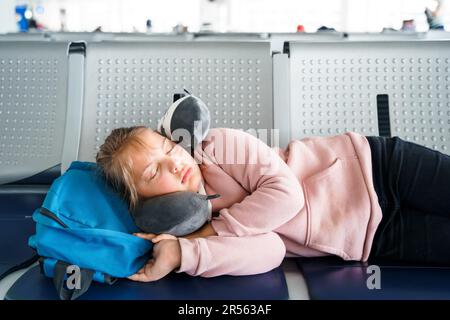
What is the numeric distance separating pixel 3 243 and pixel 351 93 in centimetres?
119

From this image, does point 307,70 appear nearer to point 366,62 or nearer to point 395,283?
point 366,62

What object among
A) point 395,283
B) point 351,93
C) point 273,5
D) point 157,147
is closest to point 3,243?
point 157,147

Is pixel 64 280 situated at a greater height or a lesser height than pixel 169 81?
lesser

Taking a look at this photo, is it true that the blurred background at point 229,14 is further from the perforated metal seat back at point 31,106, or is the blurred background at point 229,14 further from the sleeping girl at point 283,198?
the sleeping girl at point 283,198

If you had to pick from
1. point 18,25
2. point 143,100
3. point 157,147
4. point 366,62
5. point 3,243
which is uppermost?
point 18,25

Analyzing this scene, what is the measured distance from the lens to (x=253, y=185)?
3.27ft

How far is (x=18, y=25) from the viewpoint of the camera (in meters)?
4.40

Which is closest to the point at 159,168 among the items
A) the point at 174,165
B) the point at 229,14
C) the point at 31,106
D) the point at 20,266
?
the point at 174,165

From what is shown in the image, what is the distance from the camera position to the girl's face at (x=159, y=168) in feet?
3.04

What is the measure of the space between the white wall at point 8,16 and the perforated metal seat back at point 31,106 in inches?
134

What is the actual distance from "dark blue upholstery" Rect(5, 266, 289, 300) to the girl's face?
0.66ft

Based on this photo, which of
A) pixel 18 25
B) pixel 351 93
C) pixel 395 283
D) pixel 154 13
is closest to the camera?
pixel 395 283

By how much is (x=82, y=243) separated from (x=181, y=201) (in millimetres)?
228

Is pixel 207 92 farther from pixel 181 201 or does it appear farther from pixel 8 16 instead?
pixel 8 16
